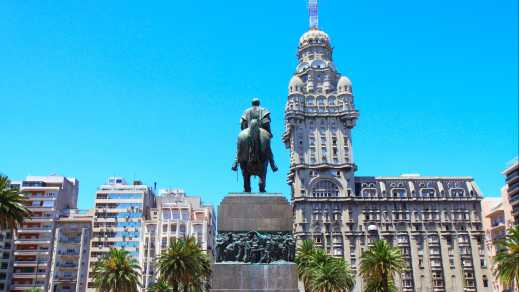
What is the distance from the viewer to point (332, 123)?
114750 mm

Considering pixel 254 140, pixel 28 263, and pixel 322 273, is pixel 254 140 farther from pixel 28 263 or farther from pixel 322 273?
pixel 28 263

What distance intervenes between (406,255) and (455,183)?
68.3ft

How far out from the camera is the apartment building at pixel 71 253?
112688mm

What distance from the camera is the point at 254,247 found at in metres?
20.8

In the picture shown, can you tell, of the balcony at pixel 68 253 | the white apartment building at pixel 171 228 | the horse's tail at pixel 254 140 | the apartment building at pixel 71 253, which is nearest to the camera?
the horse's tail at pixel 254 140

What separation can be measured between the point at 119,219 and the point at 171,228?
496 inches

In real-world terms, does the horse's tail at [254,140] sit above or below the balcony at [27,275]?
above

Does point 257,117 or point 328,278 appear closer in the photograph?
point 257,117

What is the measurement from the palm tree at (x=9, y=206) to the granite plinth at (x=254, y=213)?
34.4 metres

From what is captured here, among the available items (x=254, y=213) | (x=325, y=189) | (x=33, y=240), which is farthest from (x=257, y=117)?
(x=33, y=240)

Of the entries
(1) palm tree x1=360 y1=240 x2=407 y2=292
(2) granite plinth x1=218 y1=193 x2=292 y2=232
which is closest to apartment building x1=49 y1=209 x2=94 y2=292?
(1) palm tree x1=360 y1=240 x2=407 y2=292

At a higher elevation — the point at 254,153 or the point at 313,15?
the point at 313,15

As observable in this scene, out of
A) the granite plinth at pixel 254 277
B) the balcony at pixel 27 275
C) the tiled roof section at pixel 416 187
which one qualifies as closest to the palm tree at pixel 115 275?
the granite plinth at pixel 254 277

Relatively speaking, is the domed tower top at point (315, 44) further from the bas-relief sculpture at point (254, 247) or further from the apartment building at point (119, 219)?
the bas-relief sculpture at point (254, 247)
